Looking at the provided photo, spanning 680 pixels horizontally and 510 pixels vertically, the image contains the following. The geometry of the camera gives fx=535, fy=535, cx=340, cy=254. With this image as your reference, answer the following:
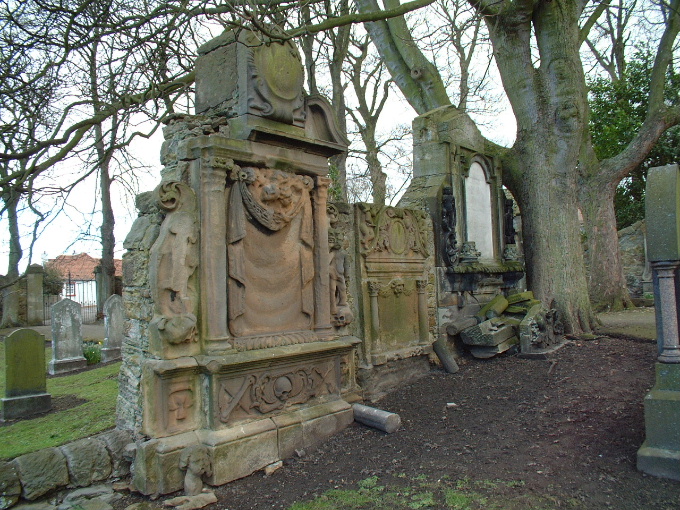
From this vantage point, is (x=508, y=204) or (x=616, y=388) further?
(x=508, y=204)

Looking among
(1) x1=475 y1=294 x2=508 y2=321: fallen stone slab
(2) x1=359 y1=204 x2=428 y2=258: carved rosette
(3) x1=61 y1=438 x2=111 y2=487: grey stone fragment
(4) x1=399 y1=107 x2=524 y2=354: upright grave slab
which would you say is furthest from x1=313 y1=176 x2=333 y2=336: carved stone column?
(1) x1=475 y1=294 x2=508 y2=321: fallen stone slab

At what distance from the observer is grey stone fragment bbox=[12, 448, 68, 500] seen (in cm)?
379

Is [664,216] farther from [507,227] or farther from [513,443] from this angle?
[507,227]

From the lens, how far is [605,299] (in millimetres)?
11164

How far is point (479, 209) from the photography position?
8.58 m

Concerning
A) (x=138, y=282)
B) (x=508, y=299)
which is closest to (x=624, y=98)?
(x=508, y=299)

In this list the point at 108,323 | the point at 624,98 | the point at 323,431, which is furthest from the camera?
the point at 624,98

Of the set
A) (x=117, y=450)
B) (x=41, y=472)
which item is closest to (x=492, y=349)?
(x=117, y=450)

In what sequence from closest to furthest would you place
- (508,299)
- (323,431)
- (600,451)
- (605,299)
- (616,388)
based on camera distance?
(600,451)
(323,431)
(616,388)
(508,299)
(605,299)

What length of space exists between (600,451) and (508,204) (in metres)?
5.84

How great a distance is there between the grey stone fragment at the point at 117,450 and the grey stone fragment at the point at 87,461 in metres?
0.03

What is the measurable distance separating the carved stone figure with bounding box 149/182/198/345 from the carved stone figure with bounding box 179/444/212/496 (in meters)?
0.83

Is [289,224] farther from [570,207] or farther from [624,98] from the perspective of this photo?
[624,98]

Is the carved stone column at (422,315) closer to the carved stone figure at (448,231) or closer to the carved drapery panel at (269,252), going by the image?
the carved stone figure at (448,231)
